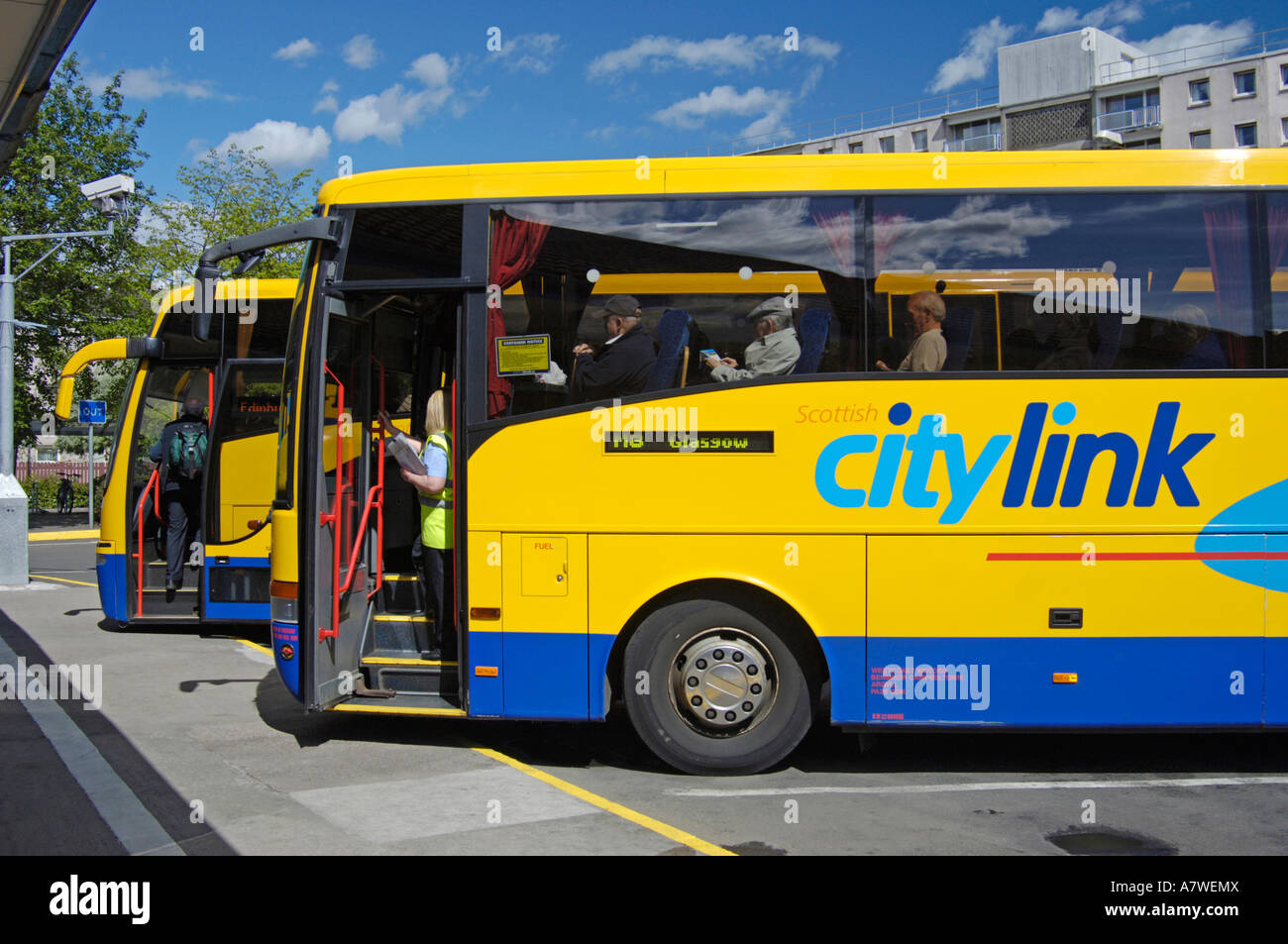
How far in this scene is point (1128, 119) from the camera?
64688 mm

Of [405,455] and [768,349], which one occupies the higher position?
[768,349]

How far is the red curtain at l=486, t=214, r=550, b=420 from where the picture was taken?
21.4 feet

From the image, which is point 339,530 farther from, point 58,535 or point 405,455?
point 58,535

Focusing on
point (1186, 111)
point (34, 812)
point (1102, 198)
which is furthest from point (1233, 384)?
point (1186, 111)

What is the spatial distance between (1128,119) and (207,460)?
66.1 metres

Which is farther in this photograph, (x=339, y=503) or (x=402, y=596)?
(x=402, y=596)

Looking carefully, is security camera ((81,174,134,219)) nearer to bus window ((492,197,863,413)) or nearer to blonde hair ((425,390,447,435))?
blonde hair ((425,390,447,435))

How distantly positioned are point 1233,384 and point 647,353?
3.30m

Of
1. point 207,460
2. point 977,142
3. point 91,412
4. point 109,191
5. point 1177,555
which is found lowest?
point 1177,555

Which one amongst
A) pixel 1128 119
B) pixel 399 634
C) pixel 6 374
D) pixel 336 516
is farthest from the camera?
pixel 1128 119

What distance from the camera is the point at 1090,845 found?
5176mm

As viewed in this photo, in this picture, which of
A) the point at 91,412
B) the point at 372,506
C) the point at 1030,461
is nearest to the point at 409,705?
the point at 372,506

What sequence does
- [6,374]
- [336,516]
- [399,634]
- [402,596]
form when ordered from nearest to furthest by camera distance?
[336,516]
[399,634]
[402,596]
[6,374]
